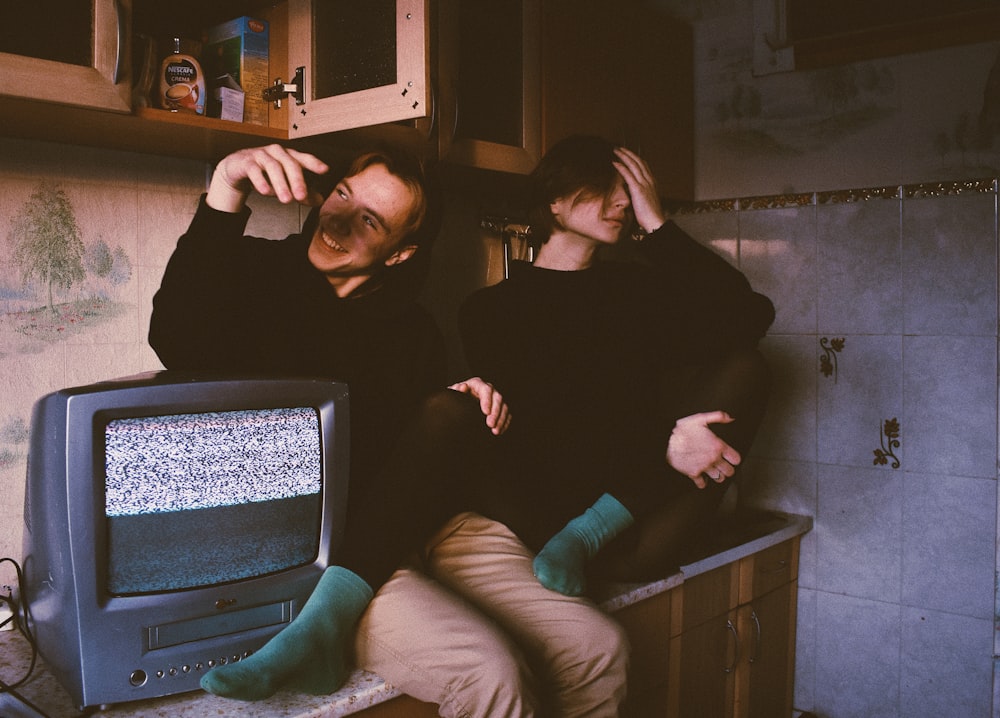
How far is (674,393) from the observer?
1.82 meters

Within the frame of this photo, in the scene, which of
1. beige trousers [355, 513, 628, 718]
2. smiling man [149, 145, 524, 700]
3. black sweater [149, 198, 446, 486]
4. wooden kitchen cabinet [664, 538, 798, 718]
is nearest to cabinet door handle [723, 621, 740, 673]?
wooden kitchen cabinet [664, 538, 798, 718]

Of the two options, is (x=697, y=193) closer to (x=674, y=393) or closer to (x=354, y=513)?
(x=674, y=393)

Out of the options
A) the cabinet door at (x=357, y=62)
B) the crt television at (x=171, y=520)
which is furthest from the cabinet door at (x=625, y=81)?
the crt television at (x=171, y=520)

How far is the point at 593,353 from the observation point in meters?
1.77

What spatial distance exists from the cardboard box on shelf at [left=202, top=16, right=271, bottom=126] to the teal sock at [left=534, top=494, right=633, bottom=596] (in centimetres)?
89

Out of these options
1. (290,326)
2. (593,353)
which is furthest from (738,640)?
(290,326)

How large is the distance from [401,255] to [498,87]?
50 cm

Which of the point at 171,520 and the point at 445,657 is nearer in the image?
the point at 171,520

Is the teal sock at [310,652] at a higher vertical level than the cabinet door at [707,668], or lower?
higher

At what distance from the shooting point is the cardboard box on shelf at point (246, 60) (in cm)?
140

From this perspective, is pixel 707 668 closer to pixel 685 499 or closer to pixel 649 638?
pixel 649 638

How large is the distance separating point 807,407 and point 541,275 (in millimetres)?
871

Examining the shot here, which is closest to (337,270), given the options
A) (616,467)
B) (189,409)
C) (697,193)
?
(189,409)

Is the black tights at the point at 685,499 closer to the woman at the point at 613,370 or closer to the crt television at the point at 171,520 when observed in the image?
the woman at the point at 613,370
